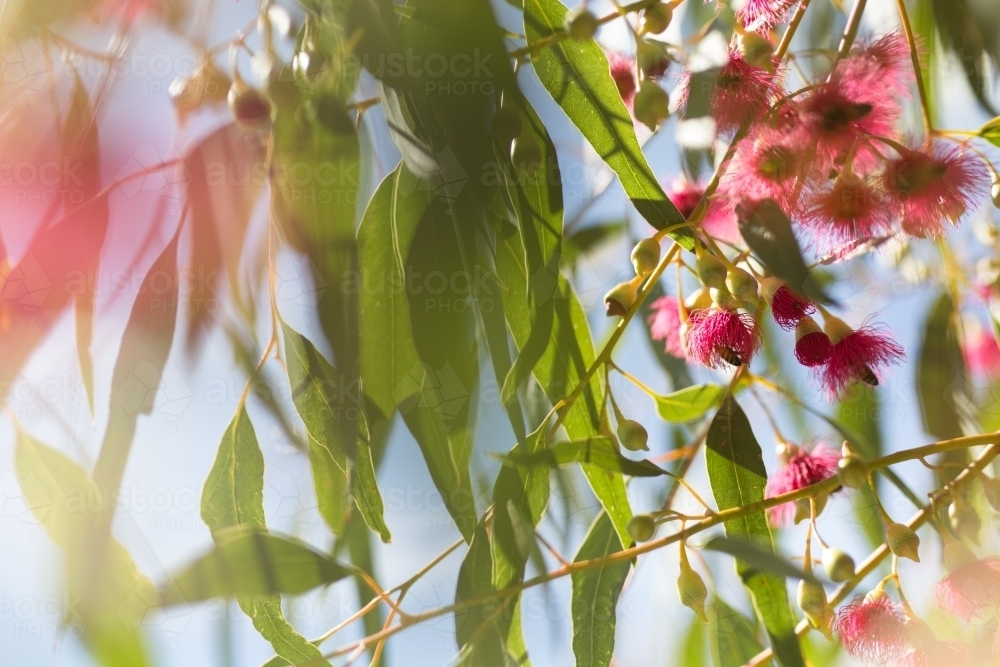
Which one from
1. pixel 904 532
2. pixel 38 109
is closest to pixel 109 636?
pixel 38 109

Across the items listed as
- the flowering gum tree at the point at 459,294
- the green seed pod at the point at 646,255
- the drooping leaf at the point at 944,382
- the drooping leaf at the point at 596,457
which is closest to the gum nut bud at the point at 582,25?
the flowering gum tree at the point at 459,294

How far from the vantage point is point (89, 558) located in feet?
2.07

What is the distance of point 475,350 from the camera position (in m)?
0.65

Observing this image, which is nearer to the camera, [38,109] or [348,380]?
[348,380]

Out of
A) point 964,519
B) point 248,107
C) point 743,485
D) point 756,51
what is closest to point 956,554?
point 964,519

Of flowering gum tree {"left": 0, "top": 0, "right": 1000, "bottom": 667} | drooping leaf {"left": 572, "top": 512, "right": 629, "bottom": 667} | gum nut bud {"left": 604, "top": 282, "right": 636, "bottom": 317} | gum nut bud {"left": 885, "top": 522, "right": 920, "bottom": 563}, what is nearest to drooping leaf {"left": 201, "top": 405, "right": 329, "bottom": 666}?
flowering gum tree {"left": 0, "top": 0, "right": 1000, "bottom": 667}

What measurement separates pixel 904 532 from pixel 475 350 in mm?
325

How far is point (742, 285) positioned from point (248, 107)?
15.0 inches

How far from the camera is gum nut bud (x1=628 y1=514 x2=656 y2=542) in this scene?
0.52 meters

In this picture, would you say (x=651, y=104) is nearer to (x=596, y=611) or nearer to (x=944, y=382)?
(x=596, y=611)

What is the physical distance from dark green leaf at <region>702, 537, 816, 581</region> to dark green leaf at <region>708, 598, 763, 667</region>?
1.08 ft

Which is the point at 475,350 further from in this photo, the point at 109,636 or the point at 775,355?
the point at 775,355

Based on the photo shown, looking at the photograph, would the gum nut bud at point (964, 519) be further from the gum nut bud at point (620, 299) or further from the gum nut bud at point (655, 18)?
the gum nut bud at point (655, 18)

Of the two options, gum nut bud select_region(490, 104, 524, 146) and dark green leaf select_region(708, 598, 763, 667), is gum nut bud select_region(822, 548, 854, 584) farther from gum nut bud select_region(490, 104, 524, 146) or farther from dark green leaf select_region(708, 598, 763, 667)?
gum nut bud select_region(490, 104, 524, 146)
